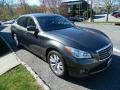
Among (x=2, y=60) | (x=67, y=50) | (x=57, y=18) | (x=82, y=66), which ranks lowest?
(x=2, y=60)

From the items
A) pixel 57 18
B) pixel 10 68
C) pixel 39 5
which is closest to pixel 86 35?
pixel 57 18

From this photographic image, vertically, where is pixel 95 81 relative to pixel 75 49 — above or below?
below

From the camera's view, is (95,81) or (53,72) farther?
(53,72)

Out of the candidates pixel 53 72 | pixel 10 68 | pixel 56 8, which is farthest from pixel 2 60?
pixel 56 8

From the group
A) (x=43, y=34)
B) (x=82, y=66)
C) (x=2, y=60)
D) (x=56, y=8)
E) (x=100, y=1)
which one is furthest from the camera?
(x=56, y=8)

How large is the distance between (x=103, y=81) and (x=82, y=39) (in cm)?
117

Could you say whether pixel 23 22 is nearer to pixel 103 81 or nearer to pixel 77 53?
pixel 77 53

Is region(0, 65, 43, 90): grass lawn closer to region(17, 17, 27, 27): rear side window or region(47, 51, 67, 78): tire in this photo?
region(47, 51, 67, 78): tire

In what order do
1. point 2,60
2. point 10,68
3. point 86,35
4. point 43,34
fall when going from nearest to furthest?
point 86,35
point 43,34
point 10,68
point 2,60

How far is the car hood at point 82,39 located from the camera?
4.72 meters

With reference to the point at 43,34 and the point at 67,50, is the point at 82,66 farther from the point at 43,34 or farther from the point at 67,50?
the point at 43,34

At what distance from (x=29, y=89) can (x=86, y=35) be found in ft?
6.77

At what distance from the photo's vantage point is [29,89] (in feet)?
15.7

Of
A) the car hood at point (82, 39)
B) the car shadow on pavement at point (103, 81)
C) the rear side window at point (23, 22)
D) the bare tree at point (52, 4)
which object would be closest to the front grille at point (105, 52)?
the car hood at point (82, 39)
